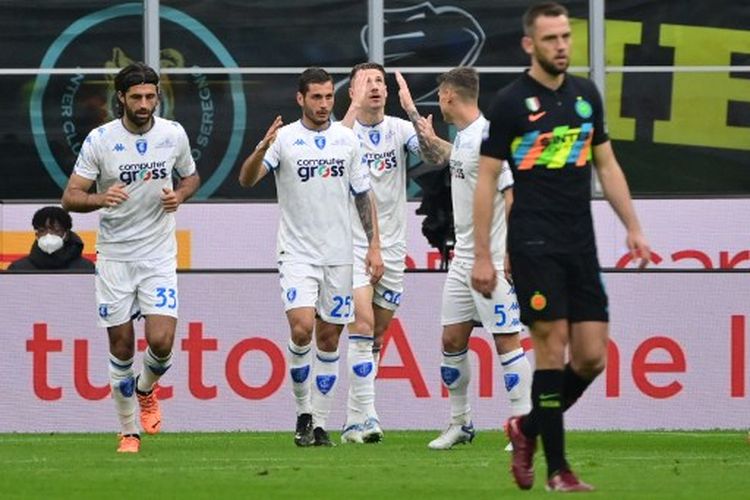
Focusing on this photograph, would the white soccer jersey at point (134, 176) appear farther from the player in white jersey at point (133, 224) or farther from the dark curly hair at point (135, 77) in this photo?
the dark curly hair at point (135, 77)

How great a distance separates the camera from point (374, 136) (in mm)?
15641

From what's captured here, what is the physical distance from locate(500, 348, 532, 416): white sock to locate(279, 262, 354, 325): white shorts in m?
1.07

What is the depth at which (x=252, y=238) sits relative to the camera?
23703 mm

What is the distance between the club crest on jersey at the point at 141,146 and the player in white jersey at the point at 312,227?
65cm

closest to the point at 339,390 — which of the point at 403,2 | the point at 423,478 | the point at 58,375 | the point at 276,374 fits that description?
the point at 276,374

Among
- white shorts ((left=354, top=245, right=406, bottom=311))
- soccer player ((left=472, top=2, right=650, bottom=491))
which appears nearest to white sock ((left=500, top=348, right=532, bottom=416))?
white shorts ((left=354, top=245, right=406, bottom=311))

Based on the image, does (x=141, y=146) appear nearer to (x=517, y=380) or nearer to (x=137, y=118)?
(x=137, y=118)

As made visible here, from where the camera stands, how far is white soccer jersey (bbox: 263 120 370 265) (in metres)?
14.5

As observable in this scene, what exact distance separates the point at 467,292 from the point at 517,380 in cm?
61

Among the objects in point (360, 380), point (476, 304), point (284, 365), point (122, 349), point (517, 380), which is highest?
point (476, 304)

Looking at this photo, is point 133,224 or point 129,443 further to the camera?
point 133,224

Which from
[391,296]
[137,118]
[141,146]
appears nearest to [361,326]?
[391,296]

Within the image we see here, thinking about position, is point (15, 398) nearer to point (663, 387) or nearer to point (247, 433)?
point (247, 433)

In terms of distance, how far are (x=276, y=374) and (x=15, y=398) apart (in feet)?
6.16
